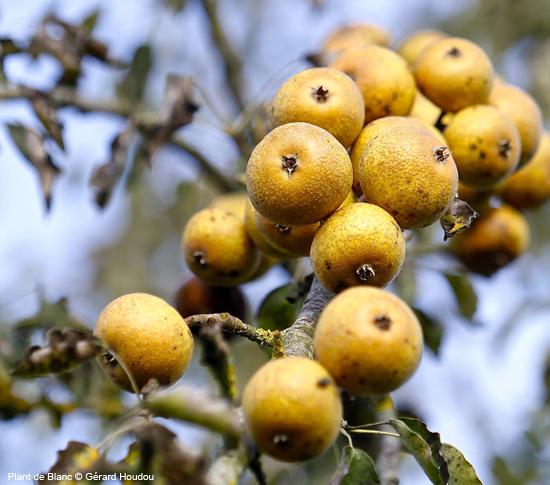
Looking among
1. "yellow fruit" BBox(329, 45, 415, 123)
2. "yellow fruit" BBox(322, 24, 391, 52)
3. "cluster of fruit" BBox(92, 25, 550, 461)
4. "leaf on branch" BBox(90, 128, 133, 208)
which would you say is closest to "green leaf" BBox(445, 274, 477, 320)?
"cluster of fruit" BBox(92, 25, 550, 461)

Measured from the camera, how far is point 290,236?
6.59ft

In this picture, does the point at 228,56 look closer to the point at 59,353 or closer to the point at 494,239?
the point at 494,239

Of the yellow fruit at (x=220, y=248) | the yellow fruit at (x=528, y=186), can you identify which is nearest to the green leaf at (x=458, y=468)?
the yellow fruit at (x=220, y=248)

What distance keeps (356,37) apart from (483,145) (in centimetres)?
152

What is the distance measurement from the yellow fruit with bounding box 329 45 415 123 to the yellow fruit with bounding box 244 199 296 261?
2.25 ft

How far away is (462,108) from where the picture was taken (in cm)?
257

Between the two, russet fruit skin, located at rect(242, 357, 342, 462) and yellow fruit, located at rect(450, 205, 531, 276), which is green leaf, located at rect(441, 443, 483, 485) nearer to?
russet fruit skin, located at rect(242, 357, 342, 462)

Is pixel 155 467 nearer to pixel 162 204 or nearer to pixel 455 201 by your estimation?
pixel 455 201

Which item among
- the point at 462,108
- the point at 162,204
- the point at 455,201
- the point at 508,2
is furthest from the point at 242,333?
the point at 162,204

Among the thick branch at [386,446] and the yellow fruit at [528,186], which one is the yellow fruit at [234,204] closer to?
the thick branch at [386,446]

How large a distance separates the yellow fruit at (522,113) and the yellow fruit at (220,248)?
147cm

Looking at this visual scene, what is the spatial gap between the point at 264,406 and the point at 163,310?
596 mm

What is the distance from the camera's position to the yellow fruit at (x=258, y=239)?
90.2 inches

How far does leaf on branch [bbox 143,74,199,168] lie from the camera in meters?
3.03
